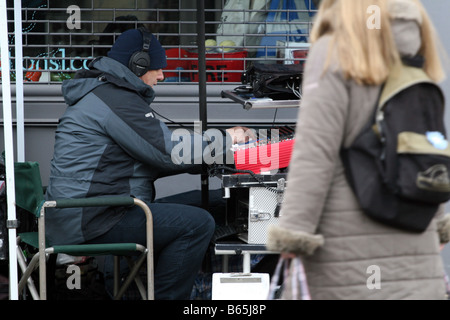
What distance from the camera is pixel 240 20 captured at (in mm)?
5297

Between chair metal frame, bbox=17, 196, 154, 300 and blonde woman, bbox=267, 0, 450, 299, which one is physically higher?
blonde woman, bbox=267, 0, 450, 299

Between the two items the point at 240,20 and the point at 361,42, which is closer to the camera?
the point at 361,42

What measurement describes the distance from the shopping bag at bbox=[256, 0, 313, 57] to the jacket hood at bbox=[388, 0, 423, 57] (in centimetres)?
306

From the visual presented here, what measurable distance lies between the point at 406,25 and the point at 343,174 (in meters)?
0.47

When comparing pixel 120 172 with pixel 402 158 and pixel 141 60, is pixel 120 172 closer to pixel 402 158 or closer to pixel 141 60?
pixel 141 60

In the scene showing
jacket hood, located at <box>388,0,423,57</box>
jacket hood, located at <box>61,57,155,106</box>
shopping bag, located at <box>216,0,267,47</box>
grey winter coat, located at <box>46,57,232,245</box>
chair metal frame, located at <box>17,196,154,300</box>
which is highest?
shopping bag, located at <box>216,0,267,47</box>

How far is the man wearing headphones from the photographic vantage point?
3812 millimetres

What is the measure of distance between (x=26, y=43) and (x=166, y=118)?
3.86ft

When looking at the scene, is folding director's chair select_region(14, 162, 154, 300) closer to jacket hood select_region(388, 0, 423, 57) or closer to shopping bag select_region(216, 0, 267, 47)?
jacket hood select_region(388, 0, 423, 57)

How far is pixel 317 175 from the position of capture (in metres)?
2.15

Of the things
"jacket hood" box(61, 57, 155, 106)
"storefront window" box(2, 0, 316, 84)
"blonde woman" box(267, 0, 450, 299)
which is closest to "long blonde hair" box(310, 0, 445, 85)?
"blonde woman" box(267, 0, 450, 299)

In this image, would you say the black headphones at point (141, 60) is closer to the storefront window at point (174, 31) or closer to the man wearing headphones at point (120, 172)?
the man wearing headphones at point (120, 172)

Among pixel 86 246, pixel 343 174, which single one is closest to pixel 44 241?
pixel 86 246
